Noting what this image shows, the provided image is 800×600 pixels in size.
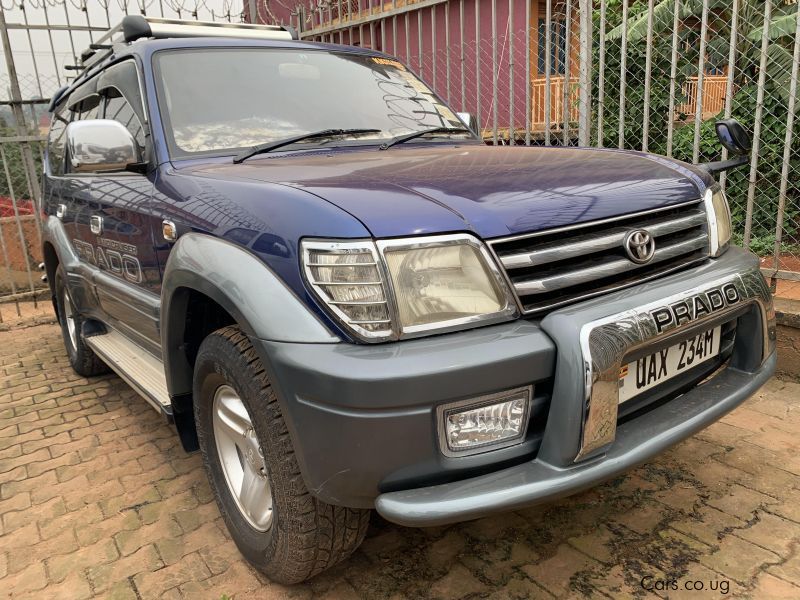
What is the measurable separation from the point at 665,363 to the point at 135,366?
8.07 ft

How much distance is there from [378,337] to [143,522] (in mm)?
1610

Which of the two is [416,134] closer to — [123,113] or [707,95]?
[123,113]

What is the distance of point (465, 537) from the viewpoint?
7.54ft

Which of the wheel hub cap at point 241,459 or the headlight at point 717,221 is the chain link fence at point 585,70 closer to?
the headlight at point 717,221

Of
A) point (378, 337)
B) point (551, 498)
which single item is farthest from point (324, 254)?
point (551, 498)

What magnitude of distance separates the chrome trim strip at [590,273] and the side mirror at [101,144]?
5.70 feet

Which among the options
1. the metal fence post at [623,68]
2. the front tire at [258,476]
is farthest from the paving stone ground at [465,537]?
the metal fence post at [623,68]

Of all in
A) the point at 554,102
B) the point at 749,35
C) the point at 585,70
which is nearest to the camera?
the point at 585,70

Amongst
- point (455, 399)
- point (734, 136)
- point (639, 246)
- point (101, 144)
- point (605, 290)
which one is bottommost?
point (455, 399)

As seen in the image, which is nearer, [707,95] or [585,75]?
[585,75]

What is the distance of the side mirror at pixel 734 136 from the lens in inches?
106

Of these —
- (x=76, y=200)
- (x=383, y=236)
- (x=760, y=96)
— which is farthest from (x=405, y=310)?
(x=760, y=96)

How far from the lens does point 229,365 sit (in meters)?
1.88

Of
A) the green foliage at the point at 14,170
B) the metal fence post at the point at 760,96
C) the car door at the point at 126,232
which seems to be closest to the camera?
the car door at the point at 126,232
